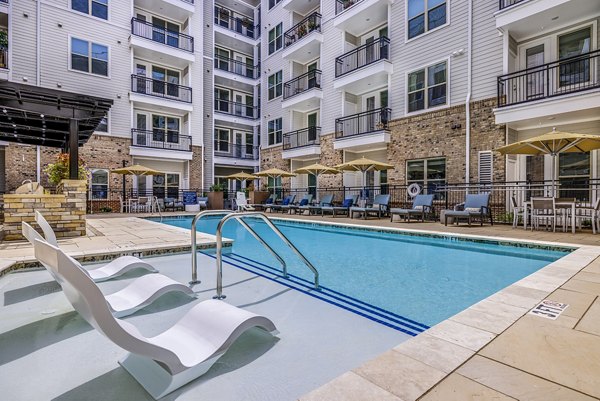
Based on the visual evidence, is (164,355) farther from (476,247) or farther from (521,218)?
(521,218)

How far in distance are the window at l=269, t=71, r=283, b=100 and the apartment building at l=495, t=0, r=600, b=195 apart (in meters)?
12.9

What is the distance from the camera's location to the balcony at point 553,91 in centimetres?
878

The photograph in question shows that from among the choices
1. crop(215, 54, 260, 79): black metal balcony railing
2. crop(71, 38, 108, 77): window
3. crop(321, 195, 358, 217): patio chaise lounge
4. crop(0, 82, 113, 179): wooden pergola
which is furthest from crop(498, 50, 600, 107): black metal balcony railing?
crop(71, 38, 108, 77): window

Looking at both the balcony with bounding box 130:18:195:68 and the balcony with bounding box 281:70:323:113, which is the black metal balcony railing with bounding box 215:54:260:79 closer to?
the balcony with bounding box 130:18:195:68

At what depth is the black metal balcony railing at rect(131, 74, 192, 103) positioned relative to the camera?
1739 centimetres

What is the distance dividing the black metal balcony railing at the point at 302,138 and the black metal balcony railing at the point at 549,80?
889 cm

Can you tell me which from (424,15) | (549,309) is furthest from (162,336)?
(424,15)

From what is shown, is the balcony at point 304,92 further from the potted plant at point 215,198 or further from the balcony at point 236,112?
the potted plant at point 215,198

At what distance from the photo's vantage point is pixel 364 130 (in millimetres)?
15562

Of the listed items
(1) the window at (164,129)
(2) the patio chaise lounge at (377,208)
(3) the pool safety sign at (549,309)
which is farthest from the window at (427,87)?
(1) the window at (164,129)

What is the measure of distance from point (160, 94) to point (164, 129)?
Result: 77.0 inches

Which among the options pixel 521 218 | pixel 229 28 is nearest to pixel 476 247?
pixel 521 218

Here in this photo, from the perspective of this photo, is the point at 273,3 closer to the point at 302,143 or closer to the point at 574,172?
the point at 302,143

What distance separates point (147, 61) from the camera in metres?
18.3
